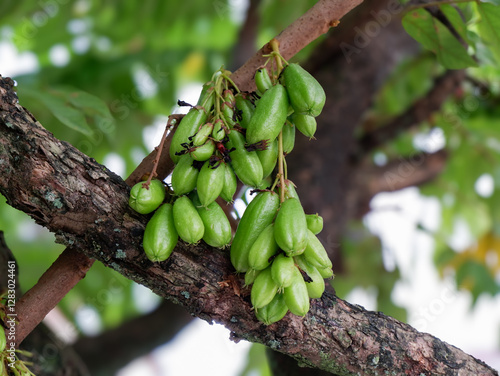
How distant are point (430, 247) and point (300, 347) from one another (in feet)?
11.4

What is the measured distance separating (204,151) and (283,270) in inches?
12.0

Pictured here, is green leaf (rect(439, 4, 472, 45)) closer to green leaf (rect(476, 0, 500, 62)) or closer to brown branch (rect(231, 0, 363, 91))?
green leaf (rect(476, 0, 500, 62))

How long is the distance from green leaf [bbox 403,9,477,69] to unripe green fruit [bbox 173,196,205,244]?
0.96m

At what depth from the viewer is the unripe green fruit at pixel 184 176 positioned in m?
1.24

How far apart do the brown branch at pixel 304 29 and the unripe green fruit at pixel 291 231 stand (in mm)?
415

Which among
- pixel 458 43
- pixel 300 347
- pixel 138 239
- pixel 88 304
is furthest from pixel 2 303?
pixel 88 304

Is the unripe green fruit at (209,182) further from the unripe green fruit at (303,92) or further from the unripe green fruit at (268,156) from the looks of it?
the unripe green fruit at (303,92)

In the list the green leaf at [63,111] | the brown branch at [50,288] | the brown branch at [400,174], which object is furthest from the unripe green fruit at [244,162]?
the brown branch at [400,174]

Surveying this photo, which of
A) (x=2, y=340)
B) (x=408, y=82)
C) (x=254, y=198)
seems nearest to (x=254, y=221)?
(x=254, y=198)

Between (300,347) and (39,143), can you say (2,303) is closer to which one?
(39,143)

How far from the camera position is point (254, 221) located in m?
1.25

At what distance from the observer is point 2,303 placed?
1.44 m

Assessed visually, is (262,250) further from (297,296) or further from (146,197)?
(146,197)

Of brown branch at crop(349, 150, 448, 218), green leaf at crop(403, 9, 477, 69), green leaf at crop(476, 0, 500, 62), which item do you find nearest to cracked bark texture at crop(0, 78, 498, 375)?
green leaf at crop(403, 9, 477, 69)
